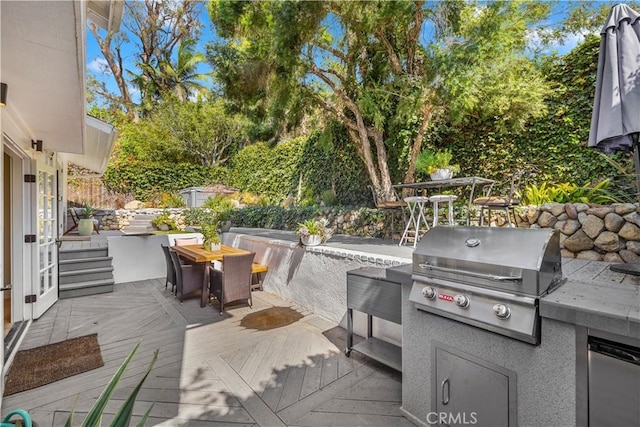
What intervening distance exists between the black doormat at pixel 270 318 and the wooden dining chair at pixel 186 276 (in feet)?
3.99

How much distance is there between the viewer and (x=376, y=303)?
9.10 feet

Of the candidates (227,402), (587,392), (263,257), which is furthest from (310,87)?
(587,392)

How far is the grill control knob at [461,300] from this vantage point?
1.77m

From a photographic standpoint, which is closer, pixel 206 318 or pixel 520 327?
pixel 520 327

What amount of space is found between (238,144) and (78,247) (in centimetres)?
1212

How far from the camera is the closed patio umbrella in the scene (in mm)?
2201

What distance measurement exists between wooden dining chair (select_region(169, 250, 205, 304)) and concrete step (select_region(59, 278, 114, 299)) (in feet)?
5.31

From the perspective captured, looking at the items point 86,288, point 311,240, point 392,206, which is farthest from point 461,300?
point 86,288

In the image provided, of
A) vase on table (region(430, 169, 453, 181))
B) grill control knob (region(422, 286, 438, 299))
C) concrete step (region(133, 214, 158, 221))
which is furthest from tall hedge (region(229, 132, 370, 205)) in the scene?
grill control knob (region(422, 286, 438, 299))

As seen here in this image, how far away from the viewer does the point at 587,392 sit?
141 centimetres

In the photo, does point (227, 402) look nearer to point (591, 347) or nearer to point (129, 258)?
point (591, 347)

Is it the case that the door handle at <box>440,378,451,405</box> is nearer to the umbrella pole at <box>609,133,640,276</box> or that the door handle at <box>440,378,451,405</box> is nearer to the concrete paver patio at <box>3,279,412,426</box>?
the concrete paver patio at <box>3,279,412,426</box>

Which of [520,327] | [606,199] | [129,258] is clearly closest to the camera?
[520,327]

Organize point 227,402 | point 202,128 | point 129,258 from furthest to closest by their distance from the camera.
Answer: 1. point 202,128
2. point 129,258
3. point 227,402
